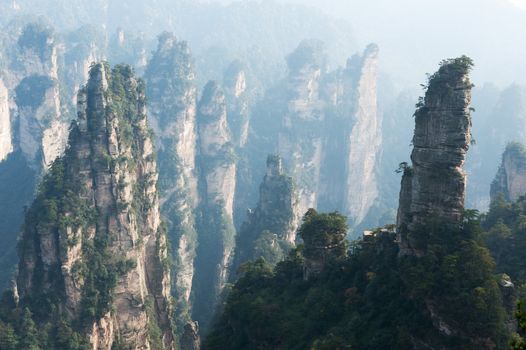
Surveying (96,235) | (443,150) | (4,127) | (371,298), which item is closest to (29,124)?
(4,127)

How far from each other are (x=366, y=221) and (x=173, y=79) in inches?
1811

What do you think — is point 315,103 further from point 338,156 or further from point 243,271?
point 243,271

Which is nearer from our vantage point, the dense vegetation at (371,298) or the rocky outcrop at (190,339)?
the dense vegetation at (371,298)

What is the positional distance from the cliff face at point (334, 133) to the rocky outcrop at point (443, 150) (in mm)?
81649

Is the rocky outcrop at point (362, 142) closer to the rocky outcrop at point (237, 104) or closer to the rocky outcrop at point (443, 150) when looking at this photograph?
the rocky outcrop at point (237, 104)

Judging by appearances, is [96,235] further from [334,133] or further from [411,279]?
[334,133]

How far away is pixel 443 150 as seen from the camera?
29.5 meters

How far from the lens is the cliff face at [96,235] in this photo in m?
43.7

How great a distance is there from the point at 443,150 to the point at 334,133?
305ft

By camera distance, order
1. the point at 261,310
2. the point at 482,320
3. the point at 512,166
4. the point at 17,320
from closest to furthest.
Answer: the point at 482,320, the point at 261,310, the point at 17,320, the point at 512,166

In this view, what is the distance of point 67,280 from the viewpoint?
143ft

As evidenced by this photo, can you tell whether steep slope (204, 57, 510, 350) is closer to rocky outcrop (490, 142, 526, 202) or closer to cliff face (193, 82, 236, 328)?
rocky outcrop (490, 142, 526, 202)

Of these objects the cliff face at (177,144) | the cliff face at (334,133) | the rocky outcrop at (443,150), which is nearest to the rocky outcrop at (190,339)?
the cliff face at (177,144)

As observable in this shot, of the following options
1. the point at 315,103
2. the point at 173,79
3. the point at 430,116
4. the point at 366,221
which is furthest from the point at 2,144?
the point at 430,116
